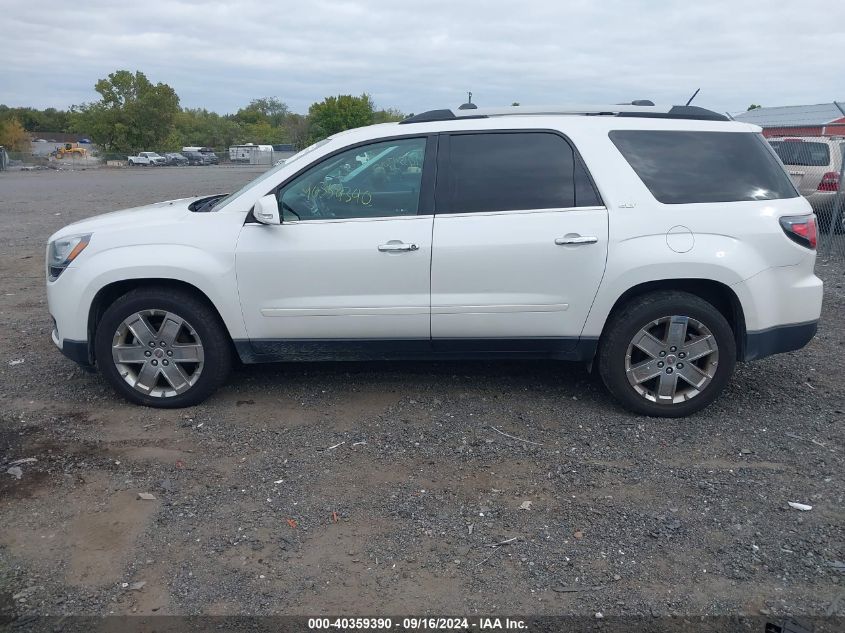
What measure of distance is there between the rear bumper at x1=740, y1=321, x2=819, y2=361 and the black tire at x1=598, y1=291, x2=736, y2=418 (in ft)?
0.37

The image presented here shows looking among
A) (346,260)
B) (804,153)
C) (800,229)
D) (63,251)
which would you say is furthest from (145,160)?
(800,229)

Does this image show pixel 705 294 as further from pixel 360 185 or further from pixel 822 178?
pixel 822 178

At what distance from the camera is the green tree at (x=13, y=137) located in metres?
84.0

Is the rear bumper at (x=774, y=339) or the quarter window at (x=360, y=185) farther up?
the quarter window at (x=360, y=185)

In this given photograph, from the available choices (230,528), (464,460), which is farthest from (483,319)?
(230,528)

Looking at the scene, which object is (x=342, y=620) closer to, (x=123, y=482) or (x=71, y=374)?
(x=123, y=482)

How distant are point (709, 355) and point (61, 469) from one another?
13.2 ft

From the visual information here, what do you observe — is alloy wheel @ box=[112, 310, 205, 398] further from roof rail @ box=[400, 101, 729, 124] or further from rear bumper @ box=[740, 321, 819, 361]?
rear bumper @ box=[740, 321, 819, 361]

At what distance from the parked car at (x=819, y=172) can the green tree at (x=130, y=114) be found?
3326 inches

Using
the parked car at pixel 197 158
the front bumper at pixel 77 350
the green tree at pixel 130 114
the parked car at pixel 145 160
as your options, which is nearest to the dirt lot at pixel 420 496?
the front bumper at pixel 77 350

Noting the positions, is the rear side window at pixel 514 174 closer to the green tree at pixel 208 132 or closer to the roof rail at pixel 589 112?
the roof rail at pixel 589 112

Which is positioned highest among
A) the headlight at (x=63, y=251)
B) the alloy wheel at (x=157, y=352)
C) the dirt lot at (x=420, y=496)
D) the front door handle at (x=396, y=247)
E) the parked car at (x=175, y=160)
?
the front door handle at (x=396, y=247)

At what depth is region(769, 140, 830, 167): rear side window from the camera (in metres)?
12.5

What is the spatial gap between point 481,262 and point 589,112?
4.63 ft
